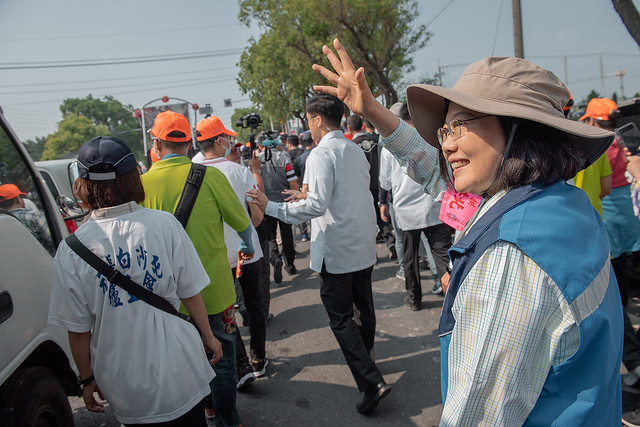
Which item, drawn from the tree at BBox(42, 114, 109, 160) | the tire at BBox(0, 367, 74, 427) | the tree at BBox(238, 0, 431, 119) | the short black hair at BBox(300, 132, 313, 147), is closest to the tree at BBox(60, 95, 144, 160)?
the tree at BBox(42, 114, 109, 160)

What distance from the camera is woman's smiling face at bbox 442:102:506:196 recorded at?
109 centimetres

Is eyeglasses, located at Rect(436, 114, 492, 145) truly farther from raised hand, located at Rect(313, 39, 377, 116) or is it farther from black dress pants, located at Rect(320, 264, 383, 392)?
black dress pants, located at Rect(320, 264, 383, 392)

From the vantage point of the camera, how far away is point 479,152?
111cm

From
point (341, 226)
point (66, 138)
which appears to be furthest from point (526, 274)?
point (66, 138)

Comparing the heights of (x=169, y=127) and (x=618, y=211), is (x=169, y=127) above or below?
above

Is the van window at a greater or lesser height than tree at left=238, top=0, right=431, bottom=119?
lesser

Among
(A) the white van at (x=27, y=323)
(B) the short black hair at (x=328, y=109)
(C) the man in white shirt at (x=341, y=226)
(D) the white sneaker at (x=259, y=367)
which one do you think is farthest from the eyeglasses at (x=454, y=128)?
(D) the white sneaker at (x=259, y=367)

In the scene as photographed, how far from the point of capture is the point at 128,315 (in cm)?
174

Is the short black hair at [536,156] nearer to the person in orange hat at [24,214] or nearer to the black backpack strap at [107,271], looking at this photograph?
the black backpack strap at [107,271]

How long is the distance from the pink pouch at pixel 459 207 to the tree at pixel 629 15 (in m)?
4.16

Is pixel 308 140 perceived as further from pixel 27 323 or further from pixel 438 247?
pixel 27 323

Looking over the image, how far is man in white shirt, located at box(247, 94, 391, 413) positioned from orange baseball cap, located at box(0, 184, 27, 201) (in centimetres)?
131

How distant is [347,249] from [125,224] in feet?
4.96

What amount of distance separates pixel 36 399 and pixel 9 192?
1.09 metres
